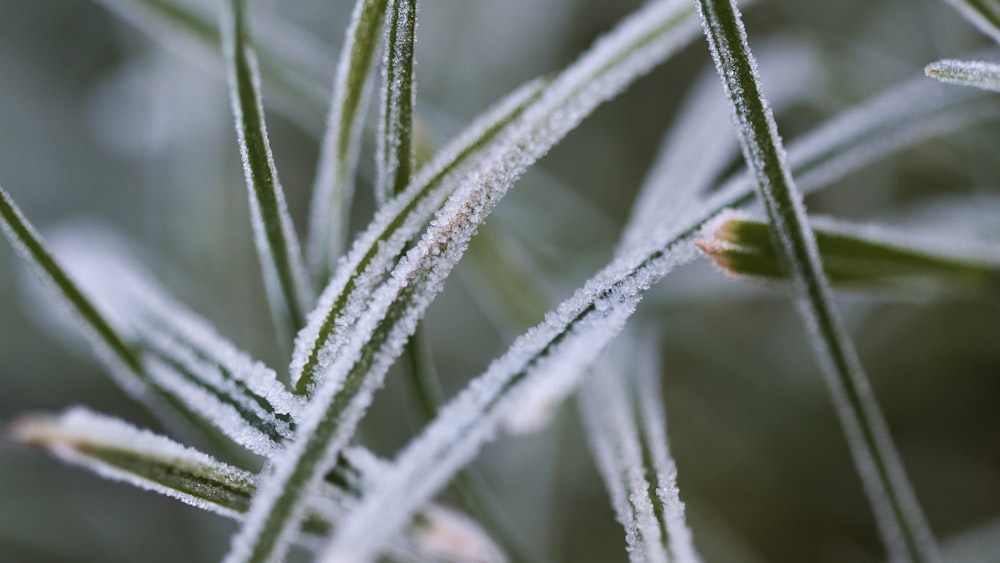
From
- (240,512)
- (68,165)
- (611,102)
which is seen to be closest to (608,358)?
(240,512)

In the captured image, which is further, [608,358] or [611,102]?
[611,102]

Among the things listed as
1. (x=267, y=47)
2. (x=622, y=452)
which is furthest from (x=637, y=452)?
(x=267, y=47)

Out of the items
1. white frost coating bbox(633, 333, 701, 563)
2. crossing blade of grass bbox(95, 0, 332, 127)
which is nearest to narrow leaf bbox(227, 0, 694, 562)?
white frost coating bbox(633, 333, 701, 563)

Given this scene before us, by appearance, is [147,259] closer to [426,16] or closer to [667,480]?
[426,16]

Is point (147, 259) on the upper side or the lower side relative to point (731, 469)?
upper

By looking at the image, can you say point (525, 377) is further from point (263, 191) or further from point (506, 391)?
point (263, 191)

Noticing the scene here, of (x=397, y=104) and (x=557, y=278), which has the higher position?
(x=557, y=278)

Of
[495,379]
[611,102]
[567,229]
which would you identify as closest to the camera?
[495,379]
